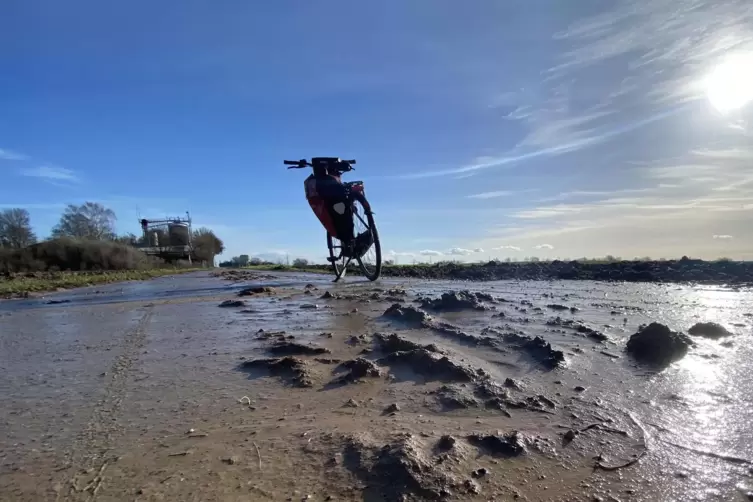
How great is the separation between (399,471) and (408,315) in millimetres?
3146

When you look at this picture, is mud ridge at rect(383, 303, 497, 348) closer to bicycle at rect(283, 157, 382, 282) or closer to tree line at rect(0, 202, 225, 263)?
bicycle at rect(283, 157, 382, 282)

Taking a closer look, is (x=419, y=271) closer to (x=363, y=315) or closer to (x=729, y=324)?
(x=363, y=315)

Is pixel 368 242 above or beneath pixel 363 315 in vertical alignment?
above

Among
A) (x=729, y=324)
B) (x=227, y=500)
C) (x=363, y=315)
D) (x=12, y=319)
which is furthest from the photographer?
(x=12, y=319)

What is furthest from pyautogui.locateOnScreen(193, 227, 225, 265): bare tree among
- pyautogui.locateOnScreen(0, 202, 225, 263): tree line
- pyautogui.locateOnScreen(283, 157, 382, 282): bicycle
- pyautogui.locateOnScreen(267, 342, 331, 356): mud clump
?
pyautogui.locateOnScreen(267, 342, 331, 356): mud clump

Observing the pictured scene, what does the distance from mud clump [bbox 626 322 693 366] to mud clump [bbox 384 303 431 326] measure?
191cm

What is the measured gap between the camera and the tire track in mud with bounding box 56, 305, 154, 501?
160 cm

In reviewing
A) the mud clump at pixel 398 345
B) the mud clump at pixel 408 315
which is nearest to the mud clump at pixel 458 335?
the mud clump at pixel 408 315

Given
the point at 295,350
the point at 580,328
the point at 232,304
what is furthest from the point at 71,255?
the point at 580,328

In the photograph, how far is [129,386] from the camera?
273 cm

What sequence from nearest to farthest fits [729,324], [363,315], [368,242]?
1. [729,324]
2. [363,315]
3. [368,242]

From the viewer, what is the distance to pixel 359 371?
282cm

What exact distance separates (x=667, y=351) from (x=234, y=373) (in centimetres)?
289

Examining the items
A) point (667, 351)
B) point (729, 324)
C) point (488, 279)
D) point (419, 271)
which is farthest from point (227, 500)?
point (419, 271)
